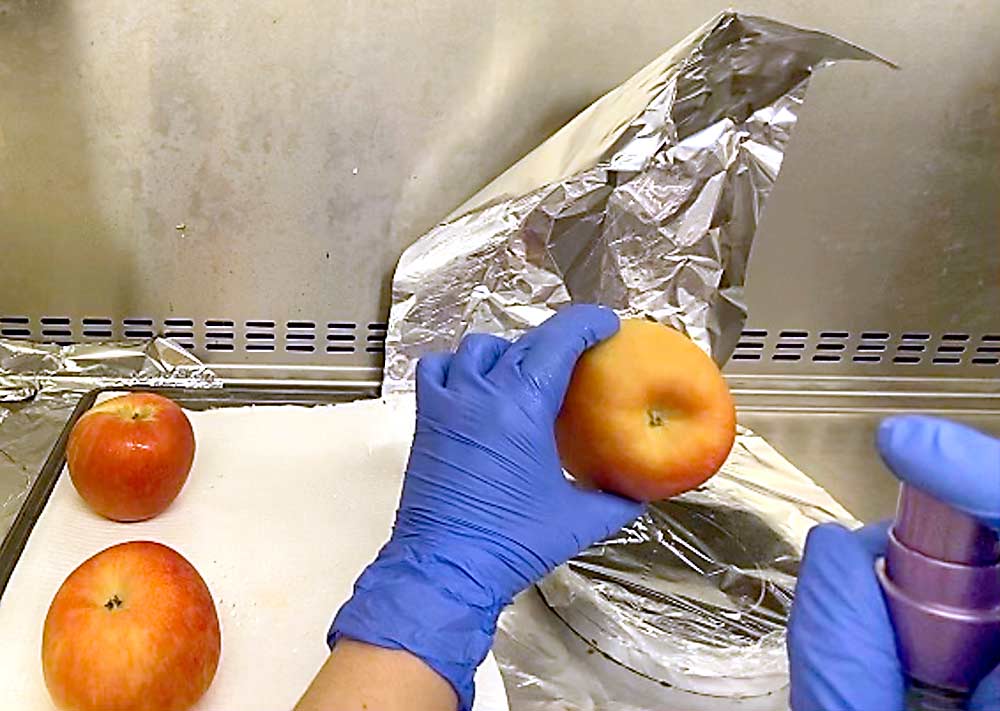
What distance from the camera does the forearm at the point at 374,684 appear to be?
61 cm

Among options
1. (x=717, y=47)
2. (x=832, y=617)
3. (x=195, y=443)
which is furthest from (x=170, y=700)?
(x=717, y=47)

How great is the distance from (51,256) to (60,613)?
0.47 meters

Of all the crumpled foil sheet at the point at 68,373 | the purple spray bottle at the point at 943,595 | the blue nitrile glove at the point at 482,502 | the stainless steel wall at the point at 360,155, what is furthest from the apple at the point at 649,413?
the crumpled foil sheet at the point at 68,373

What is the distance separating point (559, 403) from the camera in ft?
2.38

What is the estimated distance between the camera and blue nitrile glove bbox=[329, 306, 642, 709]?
26.8 inches

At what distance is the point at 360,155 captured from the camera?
1051 mm

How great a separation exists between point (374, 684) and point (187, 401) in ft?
1.72

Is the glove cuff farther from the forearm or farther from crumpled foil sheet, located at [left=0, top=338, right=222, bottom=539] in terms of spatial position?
crumpled foil sheet, located at [left=0, top=338, right=222, bottom=539]

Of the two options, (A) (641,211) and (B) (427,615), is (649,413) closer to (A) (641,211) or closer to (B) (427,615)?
(B) (427,615)

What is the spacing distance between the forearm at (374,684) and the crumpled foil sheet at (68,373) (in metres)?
0.52

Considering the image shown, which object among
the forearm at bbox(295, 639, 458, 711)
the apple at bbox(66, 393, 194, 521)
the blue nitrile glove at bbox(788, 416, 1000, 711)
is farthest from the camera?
the apple at bbox(66, 393, 194, 521)

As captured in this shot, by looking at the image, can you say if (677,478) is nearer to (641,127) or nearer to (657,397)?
(657,397)

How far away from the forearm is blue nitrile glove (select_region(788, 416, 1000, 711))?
0.21 metres

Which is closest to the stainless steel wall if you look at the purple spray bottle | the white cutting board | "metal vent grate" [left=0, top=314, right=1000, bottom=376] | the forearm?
"metal vent grate" [left=0, top=314, right=1000, bottom=376]
